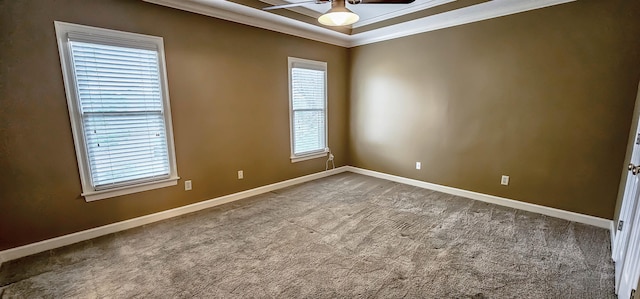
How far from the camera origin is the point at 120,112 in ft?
9.16

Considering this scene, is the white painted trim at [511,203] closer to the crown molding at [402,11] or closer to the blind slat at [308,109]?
the blind slat at [308,109]

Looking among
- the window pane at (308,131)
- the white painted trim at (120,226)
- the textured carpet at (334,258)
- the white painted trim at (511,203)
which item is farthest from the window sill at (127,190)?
the white painted trim at (511,203)

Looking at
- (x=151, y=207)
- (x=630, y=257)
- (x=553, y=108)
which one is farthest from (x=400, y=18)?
(x=151, y=207)

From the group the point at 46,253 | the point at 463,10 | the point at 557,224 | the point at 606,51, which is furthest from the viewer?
the point at 463,10

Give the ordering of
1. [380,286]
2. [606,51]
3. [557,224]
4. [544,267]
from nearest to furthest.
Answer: [380,286] < [544,267] < [606,51] < [557,224]

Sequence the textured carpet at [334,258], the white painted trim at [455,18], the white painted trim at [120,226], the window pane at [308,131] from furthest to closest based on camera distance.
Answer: the window pane at [308,131]
the white painted trim at [455,18]
the white painted trim at [120,226]
the textured carpet at [334,258]

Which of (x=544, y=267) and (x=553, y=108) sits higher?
(x=553, y=108)

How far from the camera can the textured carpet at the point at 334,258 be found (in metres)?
1.98

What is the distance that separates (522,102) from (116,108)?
452 cm

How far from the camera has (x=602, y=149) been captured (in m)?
2.84

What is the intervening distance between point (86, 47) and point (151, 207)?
1736 millimetres

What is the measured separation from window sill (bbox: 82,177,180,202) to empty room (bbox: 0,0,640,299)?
13 mm

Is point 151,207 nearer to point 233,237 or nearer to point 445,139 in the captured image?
point 233,237

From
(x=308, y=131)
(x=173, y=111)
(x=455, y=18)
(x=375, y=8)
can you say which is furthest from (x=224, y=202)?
(x=455, y=18)
